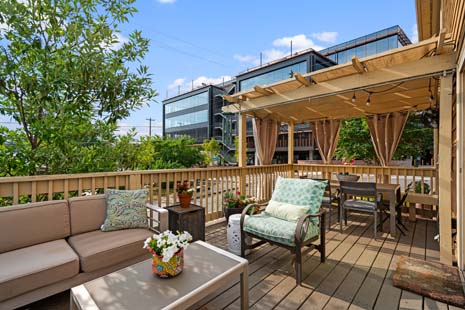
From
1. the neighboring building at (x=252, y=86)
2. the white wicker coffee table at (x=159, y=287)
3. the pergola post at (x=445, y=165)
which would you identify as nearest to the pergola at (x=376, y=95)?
the pergola post at (x=445, y=165)

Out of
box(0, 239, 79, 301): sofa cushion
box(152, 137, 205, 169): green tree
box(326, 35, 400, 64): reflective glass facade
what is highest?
box(326, 35, 400, 64): reflective glass facade

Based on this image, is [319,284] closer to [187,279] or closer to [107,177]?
[187,279]

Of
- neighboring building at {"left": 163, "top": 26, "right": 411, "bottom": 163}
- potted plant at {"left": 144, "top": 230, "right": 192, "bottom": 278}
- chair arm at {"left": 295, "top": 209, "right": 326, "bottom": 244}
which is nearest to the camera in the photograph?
potted plant at {"left": 144, "top": 230, "right": 192, "bottom": 278}

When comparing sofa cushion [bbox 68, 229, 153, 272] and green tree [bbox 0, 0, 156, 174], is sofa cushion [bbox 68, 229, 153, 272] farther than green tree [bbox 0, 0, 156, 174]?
No

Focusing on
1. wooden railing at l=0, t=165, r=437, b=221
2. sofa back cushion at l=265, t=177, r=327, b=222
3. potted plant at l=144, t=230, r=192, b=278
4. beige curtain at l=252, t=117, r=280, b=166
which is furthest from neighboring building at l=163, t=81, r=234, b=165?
potted plant at l=144, t=230, r=192, b=278

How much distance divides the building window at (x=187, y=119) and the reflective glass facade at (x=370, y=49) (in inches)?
732

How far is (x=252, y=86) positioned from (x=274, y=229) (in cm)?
1769

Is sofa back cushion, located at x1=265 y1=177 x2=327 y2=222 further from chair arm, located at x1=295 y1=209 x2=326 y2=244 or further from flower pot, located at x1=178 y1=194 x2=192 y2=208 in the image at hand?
flower pot, located at x1=178 y1=194 x2=192 y2=208

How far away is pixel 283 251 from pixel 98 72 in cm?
352

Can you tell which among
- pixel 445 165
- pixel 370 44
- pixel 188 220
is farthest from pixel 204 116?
pixel 445 165

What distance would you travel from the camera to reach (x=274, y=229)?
252 cm

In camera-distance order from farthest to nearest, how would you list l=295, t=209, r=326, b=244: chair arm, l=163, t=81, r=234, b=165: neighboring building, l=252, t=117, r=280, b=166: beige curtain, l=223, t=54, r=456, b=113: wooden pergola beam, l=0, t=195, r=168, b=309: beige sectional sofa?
1. l=163, t=81, r=234, b=165: neighboring building
2. l=252, t=117, r=280, b=166: beige curtain
3. l=223, t=54, r=456, b=113: wooden pergola beam
4. l=295, t=209, r=326, b=244: chair arm
5. l=0, t=195, r=168, b=309: beige sectional sofa

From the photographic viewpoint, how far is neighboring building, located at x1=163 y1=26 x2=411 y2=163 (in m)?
20.9

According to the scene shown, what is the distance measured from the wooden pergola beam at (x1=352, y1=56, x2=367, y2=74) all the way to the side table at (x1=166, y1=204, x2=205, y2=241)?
3057mm
